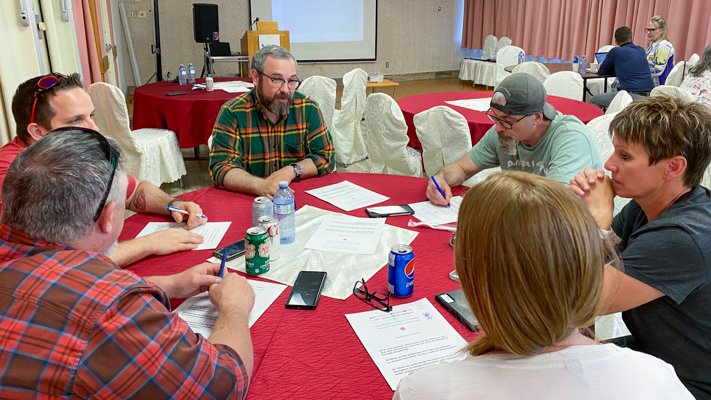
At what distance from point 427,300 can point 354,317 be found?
210 mm

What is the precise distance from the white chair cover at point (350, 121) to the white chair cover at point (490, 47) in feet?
19.9

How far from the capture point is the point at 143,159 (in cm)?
396

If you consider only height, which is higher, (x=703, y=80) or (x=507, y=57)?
(x=507, y=57)

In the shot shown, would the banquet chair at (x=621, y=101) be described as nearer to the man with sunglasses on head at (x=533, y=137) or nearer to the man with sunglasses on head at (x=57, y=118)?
the man with sunglasses on head at (x=533, y=137)

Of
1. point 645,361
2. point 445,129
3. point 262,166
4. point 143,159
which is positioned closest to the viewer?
point 645,361

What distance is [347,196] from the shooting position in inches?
82.0

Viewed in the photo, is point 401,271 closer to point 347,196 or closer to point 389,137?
point 347,196

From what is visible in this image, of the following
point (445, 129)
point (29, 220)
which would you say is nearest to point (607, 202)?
point (29, 220)

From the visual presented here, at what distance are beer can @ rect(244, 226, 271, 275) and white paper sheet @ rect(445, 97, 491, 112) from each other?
2802 mm

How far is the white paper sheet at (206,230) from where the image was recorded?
1.66 metres

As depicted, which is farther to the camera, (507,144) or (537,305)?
(507,144)

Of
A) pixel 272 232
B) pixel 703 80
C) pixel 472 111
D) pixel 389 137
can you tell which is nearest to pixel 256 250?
pixel 272 232

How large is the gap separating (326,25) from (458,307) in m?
9.16

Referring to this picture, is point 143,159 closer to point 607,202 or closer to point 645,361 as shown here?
point 607,202
